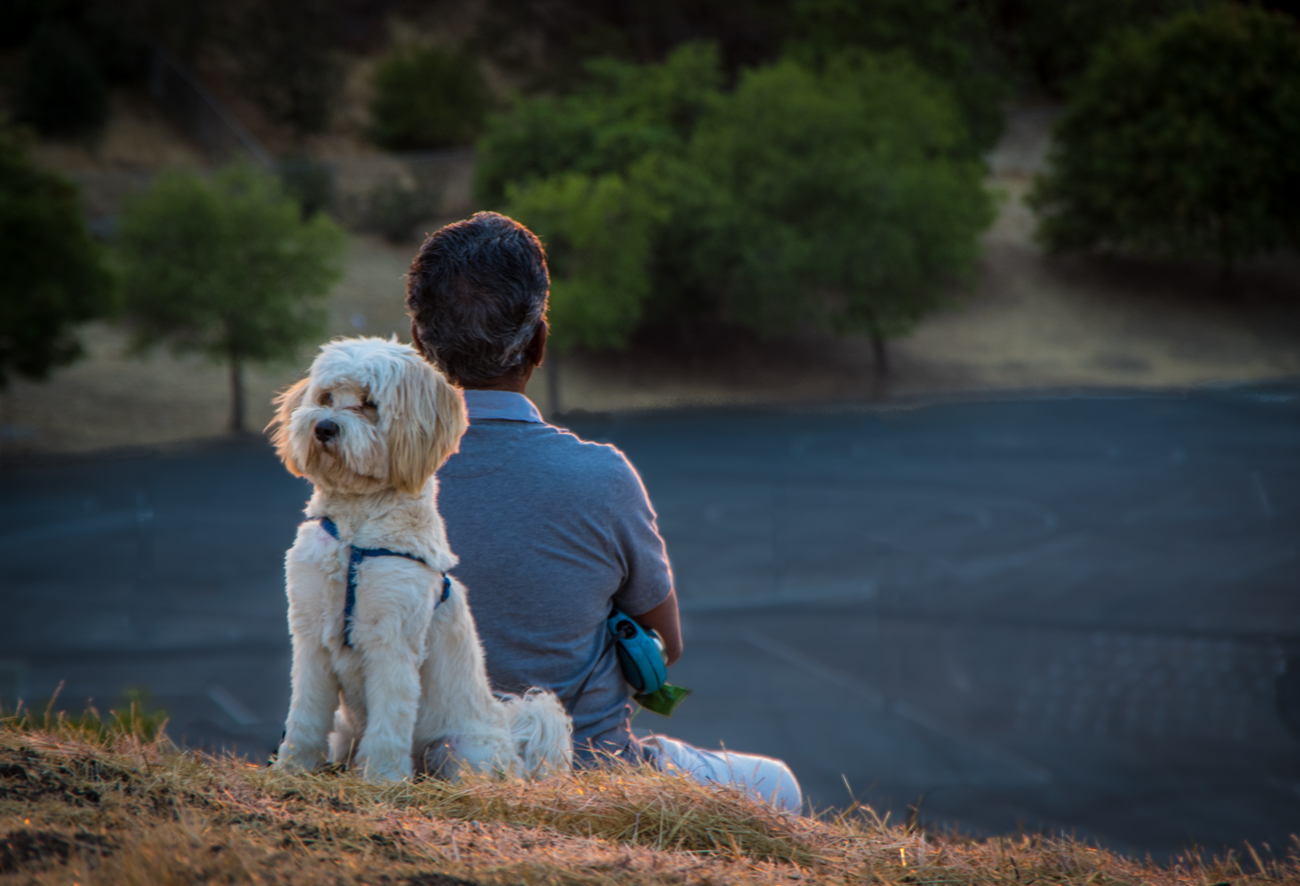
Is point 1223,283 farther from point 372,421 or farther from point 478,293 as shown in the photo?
point 372,421

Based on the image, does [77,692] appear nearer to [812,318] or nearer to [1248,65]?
[812,318]

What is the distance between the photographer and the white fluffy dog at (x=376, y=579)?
275 cm

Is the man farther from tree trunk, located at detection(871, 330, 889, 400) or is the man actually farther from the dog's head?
tree trunk, located at detection(871, 330, 889, 400)

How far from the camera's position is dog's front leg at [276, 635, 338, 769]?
2.81 metres

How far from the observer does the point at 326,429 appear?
274cm

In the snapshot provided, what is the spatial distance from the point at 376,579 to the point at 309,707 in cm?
41

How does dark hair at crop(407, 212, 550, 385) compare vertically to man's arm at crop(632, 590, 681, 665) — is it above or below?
above

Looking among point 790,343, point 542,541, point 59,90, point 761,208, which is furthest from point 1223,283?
point 542,541

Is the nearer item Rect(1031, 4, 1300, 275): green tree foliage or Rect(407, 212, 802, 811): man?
Rect(407, 212, 802, 811): man

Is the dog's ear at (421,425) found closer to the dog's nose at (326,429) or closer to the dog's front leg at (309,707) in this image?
the dog's nose at (326,429)

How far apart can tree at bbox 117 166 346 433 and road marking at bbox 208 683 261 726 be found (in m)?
18.3

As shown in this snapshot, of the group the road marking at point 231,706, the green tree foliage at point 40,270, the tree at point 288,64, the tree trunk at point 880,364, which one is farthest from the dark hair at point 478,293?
the tree at point 288,64

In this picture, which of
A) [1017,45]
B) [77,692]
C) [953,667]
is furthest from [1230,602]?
[1017,45]

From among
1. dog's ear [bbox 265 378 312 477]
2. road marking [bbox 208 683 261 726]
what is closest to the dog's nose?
dog's ear [bbox 265 378 312 477]
